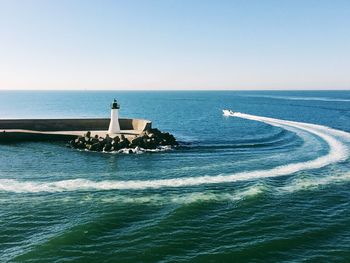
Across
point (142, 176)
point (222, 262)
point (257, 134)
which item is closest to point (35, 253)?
point (222, 262)

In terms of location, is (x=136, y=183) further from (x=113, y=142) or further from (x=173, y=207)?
(x=113, y=142)

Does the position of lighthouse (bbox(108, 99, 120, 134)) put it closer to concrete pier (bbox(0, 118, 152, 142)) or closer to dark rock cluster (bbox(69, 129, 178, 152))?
concrete pier (bbox(0, 118, 152, 142))

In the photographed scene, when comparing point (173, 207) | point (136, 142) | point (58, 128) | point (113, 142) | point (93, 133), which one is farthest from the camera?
point (58, 128)

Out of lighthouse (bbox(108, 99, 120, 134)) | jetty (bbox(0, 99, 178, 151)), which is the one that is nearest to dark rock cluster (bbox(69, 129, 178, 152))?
jetty (bbox(0, 99, 178, 151))

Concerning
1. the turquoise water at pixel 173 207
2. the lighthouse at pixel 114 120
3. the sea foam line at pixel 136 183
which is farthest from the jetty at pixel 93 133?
the sea foam line at pixel 136 183

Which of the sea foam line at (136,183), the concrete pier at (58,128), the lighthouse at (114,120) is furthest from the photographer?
the lighthouse at (114,120)

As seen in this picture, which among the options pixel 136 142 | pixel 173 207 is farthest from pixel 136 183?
pixel 136 142

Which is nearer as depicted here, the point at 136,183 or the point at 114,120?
the point at 136,183

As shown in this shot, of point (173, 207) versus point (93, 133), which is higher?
point (93, 133)

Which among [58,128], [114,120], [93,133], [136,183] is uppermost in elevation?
[114,120]

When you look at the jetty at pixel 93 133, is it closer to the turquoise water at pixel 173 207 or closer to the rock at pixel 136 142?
the rock at pixel 136 142
